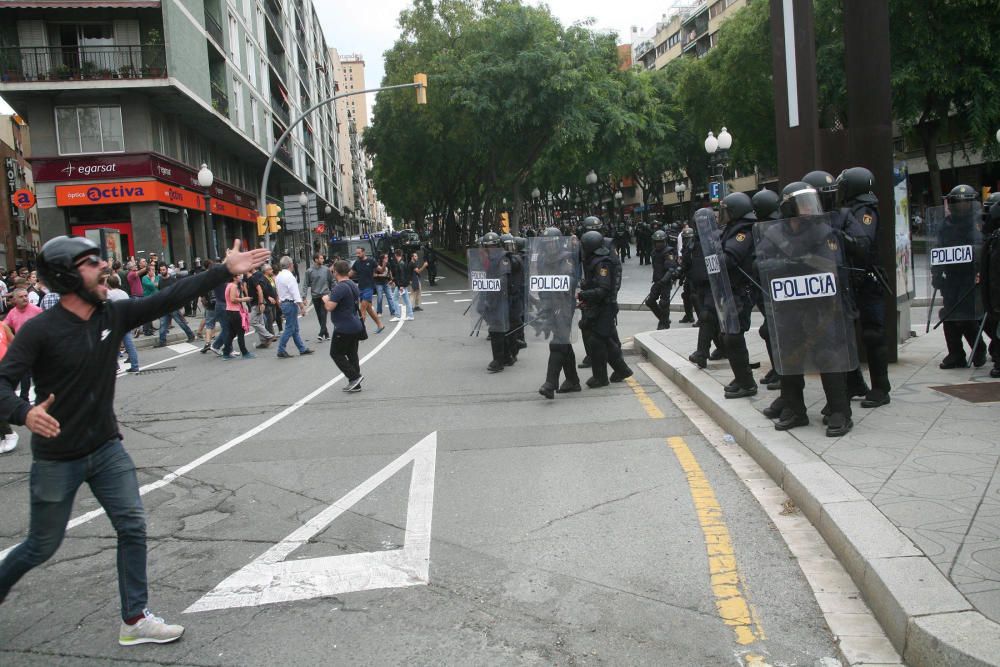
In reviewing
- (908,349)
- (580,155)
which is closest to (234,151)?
(580,155)

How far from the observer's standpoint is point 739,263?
24.6 feet

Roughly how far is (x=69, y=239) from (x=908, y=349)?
914cm

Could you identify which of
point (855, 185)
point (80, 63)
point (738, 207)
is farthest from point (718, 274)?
point (80, 63)

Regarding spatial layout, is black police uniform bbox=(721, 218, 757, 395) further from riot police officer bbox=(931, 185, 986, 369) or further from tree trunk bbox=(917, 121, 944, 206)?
tree trunk bbox=(917, 121, 944, 206)

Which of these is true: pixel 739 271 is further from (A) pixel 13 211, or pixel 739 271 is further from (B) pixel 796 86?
(A) pixel 13 211

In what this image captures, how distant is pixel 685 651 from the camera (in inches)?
137

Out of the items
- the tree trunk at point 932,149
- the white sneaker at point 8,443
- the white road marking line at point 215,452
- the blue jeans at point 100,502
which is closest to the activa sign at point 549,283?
the white road marking line at point 215,452

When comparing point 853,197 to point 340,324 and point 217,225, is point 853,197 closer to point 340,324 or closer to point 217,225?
point 340,324

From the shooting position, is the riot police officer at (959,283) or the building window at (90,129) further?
the building window at (90,129)

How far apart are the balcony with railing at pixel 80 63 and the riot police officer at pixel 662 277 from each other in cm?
2068

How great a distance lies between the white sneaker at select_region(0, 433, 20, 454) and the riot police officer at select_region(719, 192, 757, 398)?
6821 mm

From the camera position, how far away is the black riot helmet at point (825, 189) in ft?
22.8

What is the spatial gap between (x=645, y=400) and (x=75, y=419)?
636 cm

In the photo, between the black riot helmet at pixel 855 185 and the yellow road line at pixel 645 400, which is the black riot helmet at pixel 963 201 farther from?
the yellow road line at pixel 645 400
